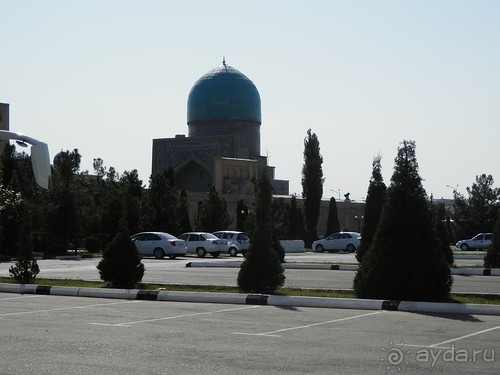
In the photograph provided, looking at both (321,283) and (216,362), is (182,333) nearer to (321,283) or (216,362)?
(216,362)

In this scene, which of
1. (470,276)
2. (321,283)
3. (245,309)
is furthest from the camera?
(470,276)

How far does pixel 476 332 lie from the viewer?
11.1 m

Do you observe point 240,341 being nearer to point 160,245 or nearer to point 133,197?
point 160,245

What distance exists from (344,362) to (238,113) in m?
68.3

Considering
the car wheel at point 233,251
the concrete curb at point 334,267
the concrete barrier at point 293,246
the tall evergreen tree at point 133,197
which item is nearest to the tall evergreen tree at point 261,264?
the concrete curb at point 334,267

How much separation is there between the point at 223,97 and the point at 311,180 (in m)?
20.8

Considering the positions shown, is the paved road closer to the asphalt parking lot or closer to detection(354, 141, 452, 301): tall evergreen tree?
detection(354, 141, 452, 301): tall evergreen tree

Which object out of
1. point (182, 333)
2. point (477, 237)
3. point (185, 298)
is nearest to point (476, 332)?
point (182, 333)

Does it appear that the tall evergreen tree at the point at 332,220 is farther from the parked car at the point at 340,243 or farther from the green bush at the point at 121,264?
the green bush at the point at 121,264

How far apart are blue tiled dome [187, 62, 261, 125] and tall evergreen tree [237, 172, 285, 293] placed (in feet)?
194

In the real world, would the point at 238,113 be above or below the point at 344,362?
above

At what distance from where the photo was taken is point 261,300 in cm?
1534

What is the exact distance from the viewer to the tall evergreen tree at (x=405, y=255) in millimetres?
14539

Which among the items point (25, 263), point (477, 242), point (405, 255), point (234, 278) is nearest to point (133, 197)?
point (477, 242)
